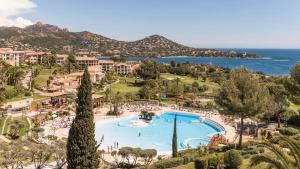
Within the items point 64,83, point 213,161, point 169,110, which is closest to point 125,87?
point 64,83

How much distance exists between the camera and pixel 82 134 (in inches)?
756

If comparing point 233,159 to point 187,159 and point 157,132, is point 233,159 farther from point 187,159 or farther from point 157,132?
point 157,132

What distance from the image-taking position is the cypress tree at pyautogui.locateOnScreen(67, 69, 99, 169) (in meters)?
19.2

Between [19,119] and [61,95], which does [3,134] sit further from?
[61,95]

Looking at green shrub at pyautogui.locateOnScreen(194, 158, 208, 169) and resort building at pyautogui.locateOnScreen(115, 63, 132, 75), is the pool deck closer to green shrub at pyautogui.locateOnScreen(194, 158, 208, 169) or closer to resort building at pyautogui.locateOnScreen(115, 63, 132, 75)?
green shrub at pyautogui.locateOnScreen(194, 158, 208, 169)

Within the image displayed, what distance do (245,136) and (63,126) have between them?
74.6ft

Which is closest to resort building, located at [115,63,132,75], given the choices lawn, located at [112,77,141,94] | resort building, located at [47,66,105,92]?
lawn, located at [112,77,141,94]

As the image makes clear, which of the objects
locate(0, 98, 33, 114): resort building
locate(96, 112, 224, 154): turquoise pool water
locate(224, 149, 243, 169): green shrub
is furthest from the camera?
locate(0, 98, 33, 114): resort building

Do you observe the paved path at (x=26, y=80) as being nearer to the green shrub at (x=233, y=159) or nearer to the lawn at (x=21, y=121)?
the lawn at (x=21, y=121)

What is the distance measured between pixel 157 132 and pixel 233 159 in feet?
70.9

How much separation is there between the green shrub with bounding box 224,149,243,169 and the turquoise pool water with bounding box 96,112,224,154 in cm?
1107

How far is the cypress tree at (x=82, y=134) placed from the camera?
19203 millimetres

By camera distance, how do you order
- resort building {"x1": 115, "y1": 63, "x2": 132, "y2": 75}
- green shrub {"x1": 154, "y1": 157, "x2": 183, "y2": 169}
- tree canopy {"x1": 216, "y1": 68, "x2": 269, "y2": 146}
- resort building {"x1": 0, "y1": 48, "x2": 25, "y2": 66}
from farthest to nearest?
1. resort building {"x1": 115, "y1": 63, "x2": 132, "y2": 75}
2. resort building {"x1": 0, "y1": 48, "x2": 25, "y2": 66}
3. tree canopy {"x1": 216, "y1": 68, "x2": 269, "y2": 146}
4. green shrub {"x1": 154, "y1": 157, "x2": 183, "y2": 169}

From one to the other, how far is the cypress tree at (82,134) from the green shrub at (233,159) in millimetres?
9243
